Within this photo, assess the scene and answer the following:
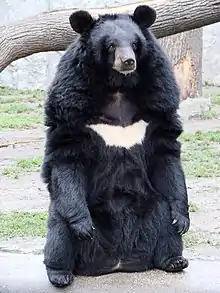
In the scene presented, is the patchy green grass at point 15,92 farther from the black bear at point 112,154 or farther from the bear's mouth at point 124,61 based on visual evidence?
the bear's mouth at point 124,61

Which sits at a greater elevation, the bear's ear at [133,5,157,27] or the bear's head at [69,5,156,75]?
the bear's ear at [133,5,157,27]

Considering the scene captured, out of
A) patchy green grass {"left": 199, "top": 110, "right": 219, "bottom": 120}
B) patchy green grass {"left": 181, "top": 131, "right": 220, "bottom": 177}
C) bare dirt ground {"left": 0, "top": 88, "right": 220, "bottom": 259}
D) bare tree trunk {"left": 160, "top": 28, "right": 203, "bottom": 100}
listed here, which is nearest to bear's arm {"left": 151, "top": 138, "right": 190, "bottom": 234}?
bare dirt ground {"left": 0, "top": 88, "right": 220, "bottom": 259}

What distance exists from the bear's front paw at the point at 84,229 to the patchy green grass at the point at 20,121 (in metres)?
7.31

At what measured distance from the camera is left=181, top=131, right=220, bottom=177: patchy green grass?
6859 mm

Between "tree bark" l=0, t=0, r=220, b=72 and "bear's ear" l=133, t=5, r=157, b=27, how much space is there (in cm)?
104

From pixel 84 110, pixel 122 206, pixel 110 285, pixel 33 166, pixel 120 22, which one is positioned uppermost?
pixel 120 22

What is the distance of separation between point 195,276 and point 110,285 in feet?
1.13

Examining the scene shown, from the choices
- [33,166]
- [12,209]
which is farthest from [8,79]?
[12,209]

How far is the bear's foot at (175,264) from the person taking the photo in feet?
9.45

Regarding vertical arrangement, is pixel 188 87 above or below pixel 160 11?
below

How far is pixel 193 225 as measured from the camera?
5.12m

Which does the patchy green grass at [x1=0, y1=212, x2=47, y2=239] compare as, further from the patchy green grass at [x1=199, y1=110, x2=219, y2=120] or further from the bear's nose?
the patchy green grass at [x1=199, y1=110, x2=219, y2=120]

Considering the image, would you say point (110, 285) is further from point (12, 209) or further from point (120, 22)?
point (12, 209)

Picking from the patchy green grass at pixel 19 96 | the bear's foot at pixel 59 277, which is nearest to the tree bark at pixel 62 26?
the bear's foot at pixel 59 277
